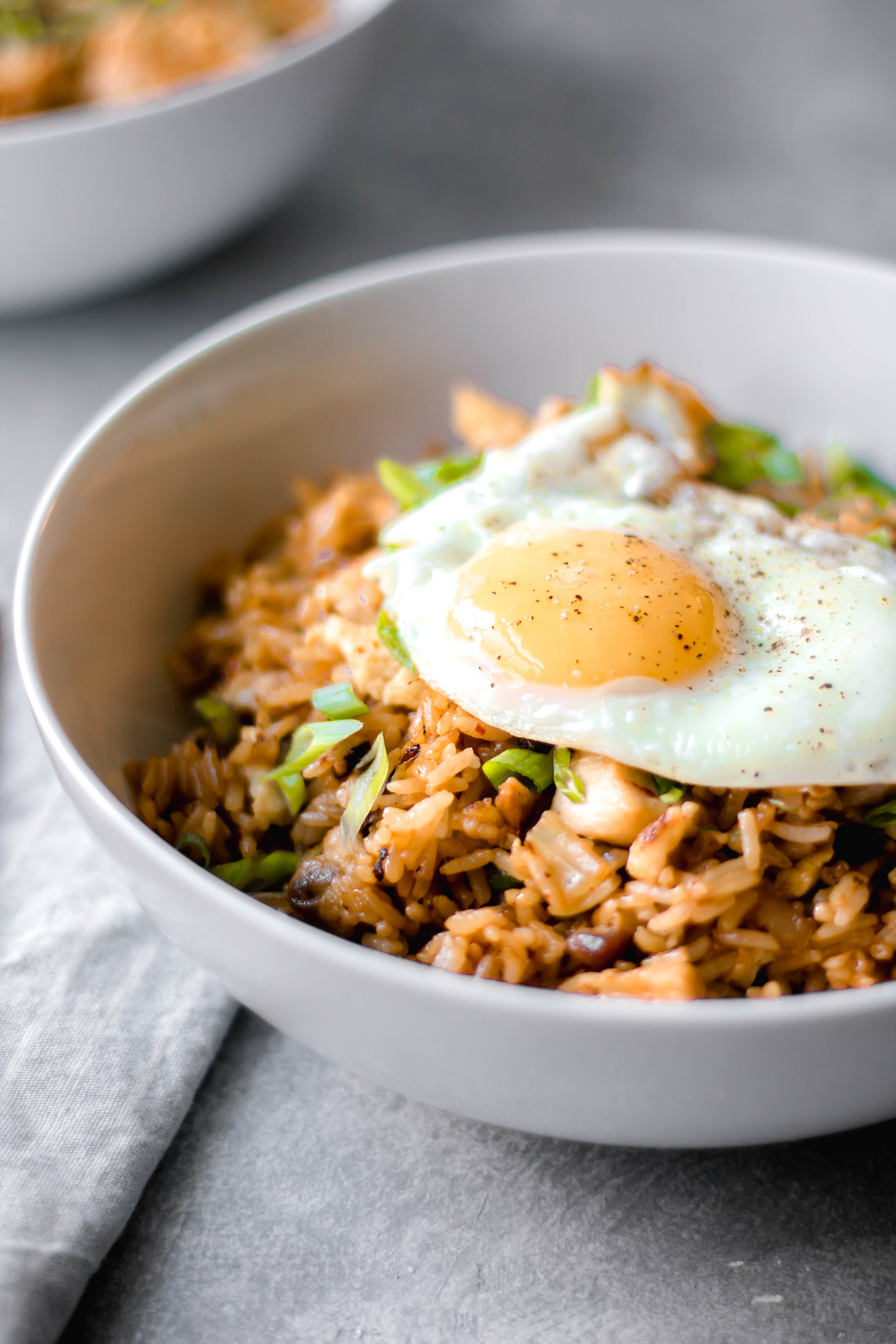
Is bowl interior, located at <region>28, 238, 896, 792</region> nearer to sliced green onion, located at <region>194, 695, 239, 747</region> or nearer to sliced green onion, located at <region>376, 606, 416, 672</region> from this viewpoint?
sliced green onion, located at <region>194, 695, 239, 747</region>

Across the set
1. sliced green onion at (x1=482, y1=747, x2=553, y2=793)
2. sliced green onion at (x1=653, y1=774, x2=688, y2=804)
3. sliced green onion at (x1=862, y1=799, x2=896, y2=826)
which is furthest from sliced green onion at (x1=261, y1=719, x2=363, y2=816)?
sliced green onion at (x1=862, y1=799, x2=896, y2=826)

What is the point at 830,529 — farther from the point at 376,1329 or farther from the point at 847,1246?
the point at 376,1329

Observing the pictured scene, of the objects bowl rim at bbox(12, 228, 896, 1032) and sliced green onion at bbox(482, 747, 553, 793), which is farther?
sliced green onion at bbox(482, 747, 553, 793)

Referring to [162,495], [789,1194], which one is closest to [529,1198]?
[789,1194]

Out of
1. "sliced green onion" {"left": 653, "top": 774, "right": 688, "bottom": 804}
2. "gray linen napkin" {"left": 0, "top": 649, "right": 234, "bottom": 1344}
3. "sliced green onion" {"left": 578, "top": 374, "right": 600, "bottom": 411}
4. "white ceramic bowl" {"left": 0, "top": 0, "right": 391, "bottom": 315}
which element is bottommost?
"gray linen napkin" {"left": 0, "top": 649, "right": 234, "bottom": 1344}

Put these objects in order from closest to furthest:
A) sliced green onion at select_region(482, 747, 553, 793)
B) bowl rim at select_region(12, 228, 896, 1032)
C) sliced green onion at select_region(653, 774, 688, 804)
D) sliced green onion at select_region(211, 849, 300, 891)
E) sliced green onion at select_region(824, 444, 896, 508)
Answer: bowl rim at select_region(12, 228, 896, 1032) → sliced green onion at select_region(653, 774, 688, 804) → sliced green onion at select_region(482, 747, 553, 793) → sliced green onion at select_region(211, 849, 300, 891) → sliced green onion at select_region(824, 444, 896, 508)

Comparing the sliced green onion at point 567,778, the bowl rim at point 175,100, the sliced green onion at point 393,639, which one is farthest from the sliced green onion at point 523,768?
the bowl rim at point 175,100

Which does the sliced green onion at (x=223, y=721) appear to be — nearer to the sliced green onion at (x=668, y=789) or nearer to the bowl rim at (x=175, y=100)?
the sliced green onion at (x=668, y=789)
